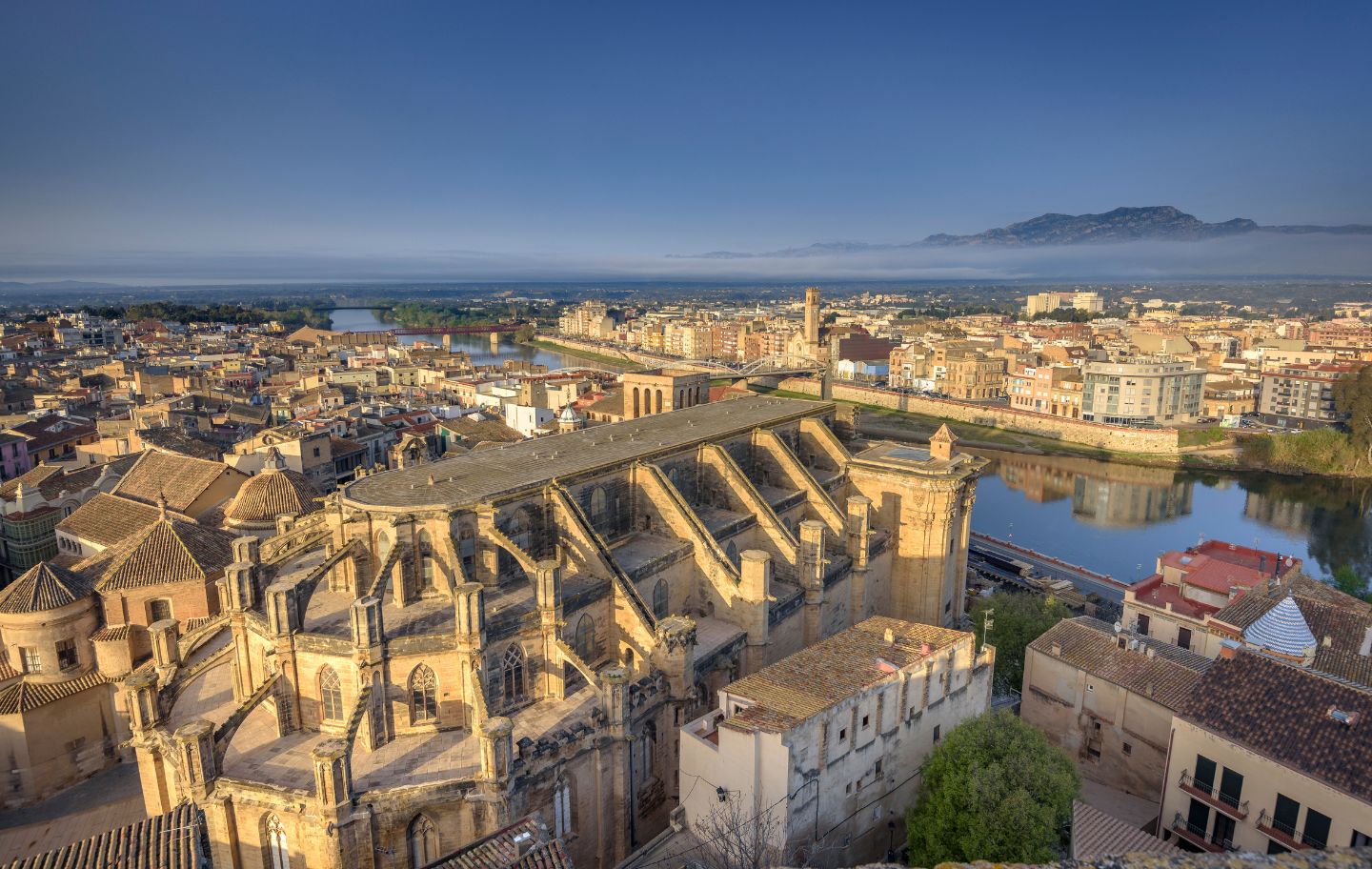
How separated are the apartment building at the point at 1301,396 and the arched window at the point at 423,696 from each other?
333 feet

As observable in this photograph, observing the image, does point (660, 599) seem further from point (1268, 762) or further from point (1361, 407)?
point (1361, 407)

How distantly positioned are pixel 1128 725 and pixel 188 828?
80.6 ft

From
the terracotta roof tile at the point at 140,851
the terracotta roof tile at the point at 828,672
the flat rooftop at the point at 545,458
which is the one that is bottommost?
the terracotta roof tile at the point at 828,672

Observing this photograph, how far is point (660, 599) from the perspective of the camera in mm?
26219

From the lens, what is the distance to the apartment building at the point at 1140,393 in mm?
89062

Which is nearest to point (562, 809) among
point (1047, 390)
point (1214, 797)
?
point (1214, 797)

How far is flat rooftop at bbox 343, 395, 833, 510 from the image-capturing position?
22859 millimetres

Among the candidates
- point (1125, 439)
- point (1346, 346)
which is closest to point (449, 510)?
point (1125, 439)

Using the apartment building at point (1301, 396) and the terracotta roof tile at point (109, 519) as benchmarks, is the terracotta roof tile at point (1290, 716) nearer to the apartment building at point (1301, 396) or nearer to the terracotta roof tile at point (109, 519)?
the terracotta roof tile at point (109, 519)

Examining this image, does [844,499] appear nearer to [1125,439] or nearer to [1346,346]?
[1125,439]

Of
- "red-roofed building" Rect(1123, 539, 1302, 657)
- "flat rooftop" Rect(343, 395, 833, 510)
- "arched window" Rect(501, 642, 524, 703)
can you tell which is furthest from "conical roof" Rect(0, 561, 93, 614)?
"red-roofed building" Rect(1123, 539, 1302, 657)

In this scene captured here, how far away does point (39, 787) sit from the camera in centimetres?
2377

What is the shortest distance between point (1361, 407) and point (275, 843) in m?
93.1

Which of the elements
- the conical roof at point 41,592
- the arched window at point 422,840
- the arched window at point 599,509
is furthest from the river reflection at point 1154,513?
→ the conical roof at point 41,592
